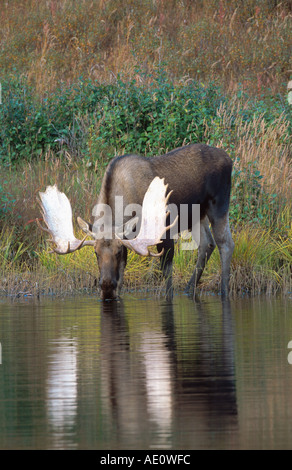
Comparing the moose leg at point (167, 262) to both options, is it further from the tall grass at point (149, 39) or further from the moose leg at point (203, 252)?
the tall grass at point (149, 39)

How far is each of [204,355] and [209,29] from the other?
20.2m

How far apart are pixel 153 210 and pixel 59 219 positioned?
138 centimetres

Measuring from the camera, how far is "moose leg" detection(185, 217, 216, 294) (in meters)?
16.0

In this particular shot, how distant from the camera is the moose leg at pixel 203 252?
16.0 m

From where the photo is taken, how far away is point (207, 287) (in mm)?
16203

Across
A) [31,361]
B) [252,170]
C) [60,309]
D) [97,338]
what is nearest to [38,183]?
[252,170]

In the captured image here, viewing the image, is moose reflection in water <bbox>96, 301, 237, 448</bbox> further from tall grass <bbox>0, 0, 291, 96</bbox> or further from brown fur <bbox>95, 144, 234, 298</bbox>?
tall grass <bbox>0, 0, 291, 96</bbox>

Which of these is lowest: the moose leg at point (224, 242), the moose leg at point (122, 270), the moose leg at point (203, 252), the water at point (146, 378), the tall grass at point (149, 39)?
the tall grass at point (149, 39)

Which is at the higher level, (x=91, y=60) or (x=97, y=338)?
(x=97, y=338)

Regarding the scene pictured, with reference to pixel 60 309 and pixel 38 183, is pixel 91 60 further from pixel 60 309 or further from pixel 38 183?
pixel 60 309

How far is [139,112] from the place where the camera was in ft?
67.5

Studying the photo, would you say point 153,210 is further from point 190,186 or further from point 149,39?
point 149,39

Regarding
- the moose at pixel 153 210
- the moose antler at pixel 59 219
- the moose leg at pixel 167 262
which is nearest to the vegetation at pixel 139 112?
the moose at pixel 153 210
